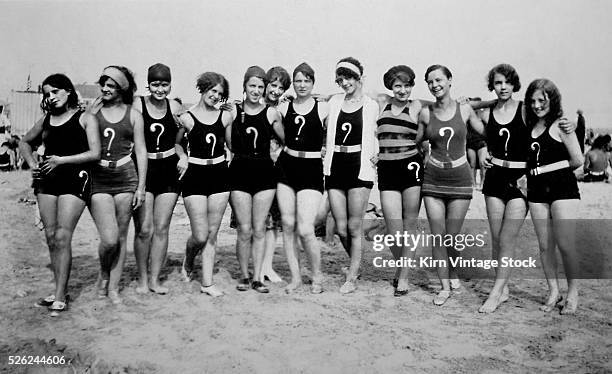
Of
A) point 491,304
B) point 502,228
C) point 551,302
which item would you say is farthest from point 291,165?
point 551,302

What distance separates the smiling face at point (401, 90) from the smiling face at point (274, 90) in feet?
3.41

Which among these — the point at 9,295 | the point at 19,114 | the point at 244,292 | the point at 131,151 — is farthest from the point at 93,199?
the point at 19,114

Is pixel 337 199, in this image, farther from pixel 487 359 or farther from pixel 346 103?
pixel 487 359

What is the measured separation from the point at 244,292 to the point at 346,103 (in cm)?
191

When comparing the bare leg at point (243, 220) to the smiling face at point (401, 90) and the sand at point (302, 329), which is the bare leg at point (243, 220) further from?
the smiling face at point (401, 90)

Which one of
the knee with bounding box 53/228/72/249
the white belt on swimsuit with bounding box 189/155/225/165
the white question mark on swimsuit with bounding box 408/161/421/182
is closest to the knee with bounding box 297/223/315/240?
the white belt on swimsuit with bounding box 189/155/225/165

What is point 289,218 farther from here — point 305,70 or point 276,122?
point 305,70

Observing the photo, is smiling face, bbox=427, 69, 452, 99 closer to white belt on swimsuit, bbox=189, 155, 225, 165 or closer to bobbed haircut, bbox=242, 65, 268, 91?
bobbed haircut, bbox=242, 65, 268, 91

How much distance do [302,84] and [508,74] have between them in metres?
1.68

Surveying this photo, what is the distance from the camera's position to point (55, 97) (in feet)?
12.1

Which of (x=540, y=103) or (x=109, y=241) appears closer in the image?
(x=540, y=103)

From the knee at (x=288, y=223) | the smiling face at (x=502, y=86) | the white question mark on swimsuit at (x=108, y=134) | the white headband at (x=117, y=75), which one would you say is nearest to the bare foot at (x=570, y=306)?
the smiling face at (x=502, y=86)

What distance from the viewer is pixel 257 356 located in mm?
3092

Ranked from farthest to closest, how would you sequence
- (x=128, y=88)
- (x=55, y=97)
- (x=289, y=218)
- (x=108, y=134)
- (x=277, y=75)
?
(x=277, y=75) → (x=289, y=218) → (x=128, y=88) → (x=108, y=134) → (x=55, y=97)
